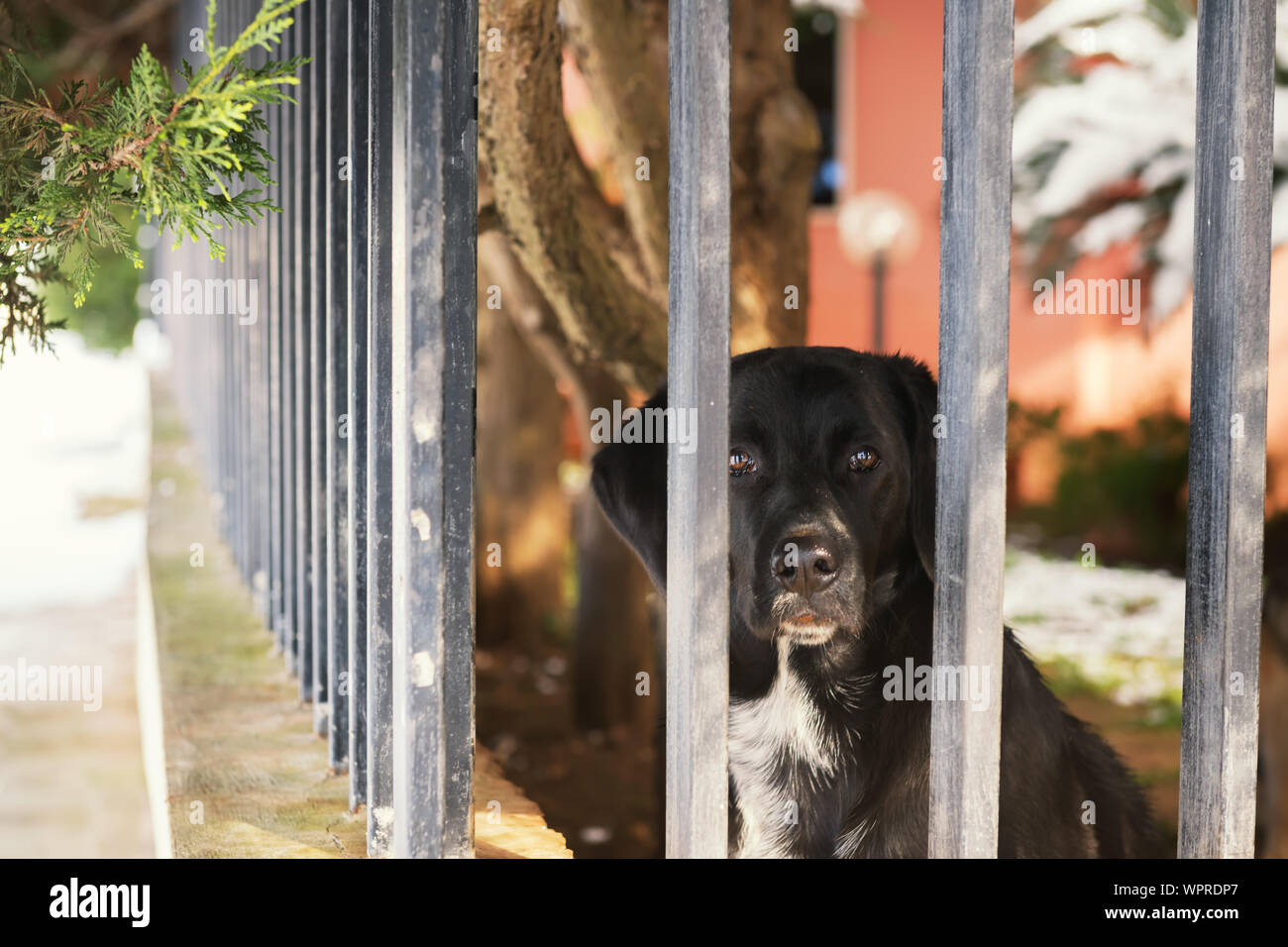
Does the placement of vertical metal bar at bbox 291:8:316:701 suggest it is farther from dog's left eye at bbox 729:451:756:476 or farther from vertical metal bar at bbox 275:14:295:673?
dog's left eye at bbox 729:451:756:476

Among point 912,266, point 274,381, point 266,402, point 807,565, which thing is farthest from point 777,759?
point 912,266

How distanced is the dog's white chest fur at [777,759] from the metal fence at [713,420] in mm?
697

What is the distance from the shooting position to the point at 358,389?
2113mm

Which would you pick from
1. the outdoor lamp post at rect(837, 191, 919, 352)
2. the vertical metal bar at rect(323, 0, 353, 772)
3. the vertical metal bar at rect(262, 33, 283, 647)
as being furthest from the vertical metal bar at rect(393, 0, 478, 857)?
the outdoor lamp post at rect(837, 191, 919, 352)

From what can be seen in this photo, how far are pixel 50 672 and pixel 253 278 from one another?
14.7ft

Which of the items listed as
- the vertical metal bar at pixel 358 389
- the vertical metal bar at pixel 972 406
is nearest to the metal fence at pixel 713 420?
the vertical metal bar at pixel 972 406

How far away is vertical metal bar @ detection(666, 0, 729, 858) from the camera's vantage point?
165cm

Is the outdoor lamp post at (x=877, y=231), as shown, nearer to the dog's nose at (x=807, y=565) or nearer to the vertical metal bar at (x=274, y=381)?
the vertical metal bar at (x=274, y=381)

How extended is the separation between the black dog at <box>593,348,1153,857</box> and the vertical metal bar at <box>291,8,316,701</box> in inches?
31.0

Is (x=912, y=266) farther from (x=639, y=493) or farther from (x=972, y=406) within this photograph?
(x=972, y=406)

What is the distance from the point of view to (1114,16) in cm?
580

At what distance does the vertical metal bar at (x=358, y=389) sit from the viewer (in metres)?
2.04
